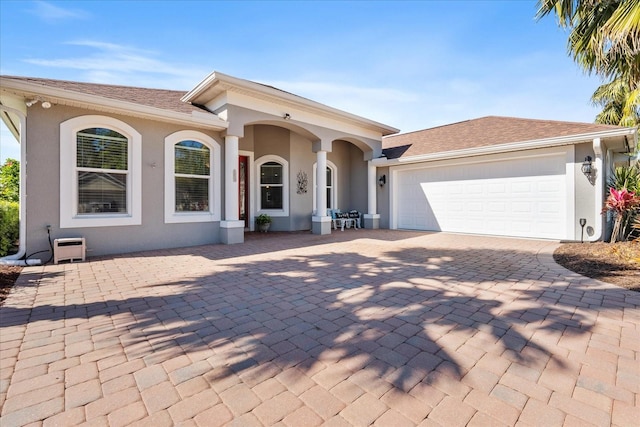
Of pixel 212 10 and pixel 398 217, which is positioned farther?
pixel 398 217

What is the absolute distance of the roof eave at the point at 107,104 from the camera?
5449mm

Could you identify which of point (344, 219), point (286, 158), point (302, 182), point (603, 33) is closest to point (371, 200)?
point (344, 219)

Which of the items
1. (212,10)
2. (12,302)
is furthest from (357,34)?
(12,302)

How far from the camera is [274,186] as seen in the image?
11344mm

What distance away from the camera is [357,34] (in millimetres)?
8367

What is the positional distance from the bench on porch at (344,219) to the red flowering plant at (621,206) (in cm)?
745

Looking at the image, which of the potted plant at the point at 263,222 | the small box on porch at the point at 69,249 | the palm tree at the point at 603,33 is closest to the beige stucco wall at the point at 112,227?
the small box on porch at the point at 69,249

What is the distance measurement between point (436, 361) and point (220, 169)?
7421mm

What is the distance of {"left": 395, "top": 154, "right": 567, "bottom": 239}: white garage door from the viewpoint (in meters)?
8.34

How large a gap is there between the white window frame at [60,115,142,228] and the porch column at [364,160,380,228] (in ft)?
26.7

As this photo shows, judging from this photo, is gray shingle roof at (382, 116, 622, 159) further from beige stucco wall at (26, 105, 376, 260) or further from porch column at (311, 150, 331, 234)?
beige stucco wall at (26, 105, 376, 260)

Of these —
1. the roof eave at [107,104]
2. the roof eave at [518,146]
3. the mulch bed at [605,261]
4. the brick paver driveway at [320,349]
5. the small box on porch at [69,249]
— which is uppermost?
the roof eave at [107,104]

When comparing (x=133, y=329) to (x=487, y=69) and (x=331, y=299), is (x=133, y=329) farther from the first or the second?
(x=487, y=69)

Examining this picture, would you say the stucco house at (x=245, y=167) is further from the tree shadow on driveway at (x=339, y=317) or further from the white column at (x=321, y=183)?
the tree shadow on driveway at (x=339, y=317)
